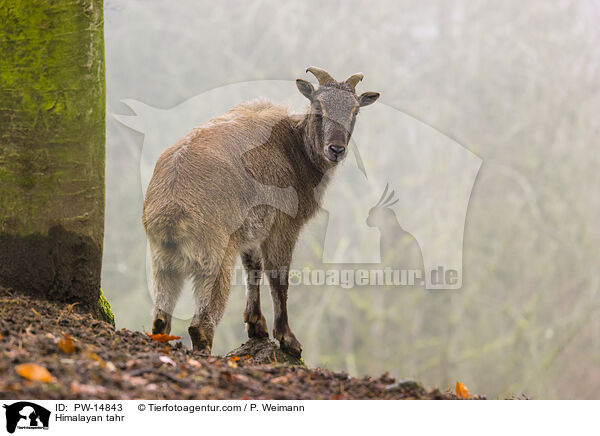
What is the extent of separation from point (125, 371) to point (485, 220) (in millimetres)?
13722

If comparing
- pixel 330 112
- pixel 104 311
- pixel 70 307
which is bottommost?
pixel 70 307

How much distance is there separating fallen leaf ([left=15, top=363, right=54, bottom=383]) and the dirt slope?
2cm

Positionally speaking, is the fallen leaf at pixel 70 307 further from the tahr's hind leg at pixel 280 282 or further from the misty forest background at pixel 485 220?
the misty forest background at pixel 485 220

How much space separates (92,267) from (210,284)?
83 centimetres

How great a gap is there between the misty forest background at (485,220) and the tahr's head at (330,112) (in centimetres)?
932

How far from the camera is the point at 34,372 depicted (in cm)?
273

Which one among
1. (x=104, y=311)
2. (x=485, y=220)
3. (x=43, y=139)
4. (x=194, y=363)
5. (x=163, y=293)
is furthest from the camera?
(x=485, y=220)

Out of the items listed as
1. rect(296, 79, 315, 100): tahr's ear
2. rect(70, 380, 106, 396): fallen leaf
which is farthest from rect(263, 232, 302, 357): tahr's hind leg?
rect(70, 380, 106, 396): fallen leaf

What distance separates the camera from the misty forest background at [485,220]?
1523 cm

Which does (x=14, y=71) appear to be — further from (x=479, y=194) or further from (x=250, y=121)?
(x=479, y=194)

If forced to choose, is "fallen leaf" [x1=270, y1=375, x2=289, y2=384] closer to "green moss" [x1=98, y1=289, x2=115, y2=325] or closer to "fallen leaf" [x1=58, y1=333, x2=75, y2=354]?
"fallen leaf" [x1=58, y1=333, x2=75, y2=354]

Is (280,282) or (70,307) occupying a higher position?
(280,282)

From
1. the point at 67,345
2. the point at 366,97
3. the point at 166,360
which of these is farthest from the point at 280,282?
the point at 67,345

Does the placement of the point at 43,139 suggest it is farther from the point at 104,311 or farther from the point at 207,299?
the point at 207,299
